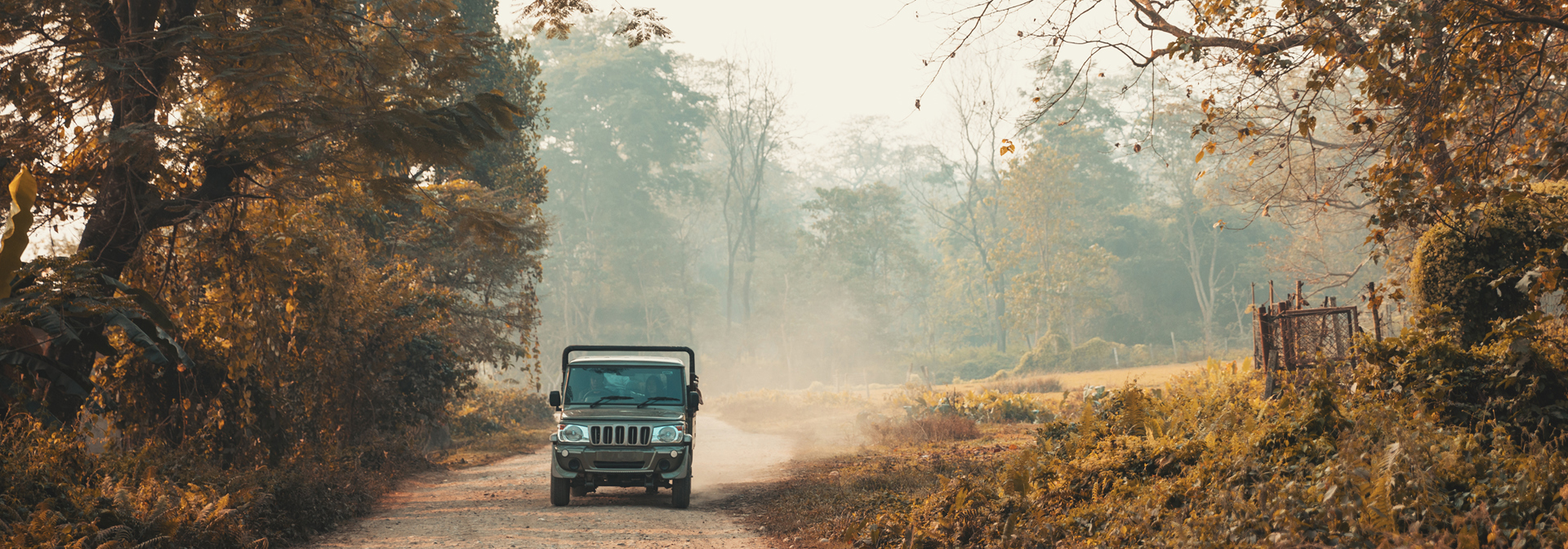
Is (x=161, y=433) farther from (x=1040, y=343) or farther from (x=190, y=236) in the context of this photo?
(x=1040, y=343)

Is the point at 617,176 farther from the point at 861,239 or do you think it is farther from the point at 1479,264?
the point at 1479,264

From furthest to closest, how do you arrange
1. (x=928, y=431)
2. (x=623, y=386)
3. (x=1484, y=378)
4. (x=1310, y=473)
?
(x=928, y=431)
(x=623, y=386)
(x=1484, y=378)
(x=1310, y=473)

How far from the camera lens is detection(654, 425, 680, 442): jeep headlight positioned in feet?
41.1

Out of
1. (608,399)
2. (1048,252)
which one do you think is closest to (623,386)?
(608,399)

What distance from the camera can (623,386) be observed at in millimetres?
13398

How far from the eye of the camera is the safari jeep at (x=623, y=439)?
12414 millimetres

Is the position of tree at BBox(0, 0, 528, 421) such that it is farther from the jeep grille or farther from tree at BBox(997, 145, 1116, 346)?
tree at BBox(997, 145, 1116, 346)

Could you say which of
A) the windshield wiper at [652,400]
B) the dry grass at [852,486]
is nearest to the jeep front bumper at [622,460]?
the windshield wiper at [652,400]

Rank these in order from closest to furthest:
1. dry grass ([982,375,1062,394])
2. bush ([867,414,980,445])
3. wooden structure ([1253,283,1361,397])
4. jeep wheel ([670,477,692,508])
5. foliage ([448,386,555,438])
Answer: jeep wheel ([670,477,692,508])
wooden structure ([1253,283,1361,397])
bush ([867,414,980,445])
foliage ([448,386,555,438])
dry grass ([982,375,1062,394])

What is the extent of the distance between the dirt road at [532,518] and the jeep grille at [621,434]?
2.63 feet

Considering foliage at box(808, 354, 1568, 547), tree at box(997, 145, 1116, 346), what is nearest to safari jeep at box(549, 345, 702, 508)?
foliage at box(808, 354, 1568, 547)

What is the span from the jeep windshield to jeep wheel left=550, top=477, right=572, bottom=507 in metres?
1.09

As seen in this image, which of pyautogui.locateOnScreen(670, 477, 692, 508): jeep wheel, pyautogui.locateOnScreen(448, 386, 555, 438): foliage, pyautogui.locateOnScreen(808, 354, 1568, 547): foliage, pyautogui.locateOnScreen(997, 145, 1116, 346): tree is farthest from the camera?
pyautogui.locateOnScreen(997, 145, 1116, 346): tree

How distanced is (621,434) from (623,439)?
66mm
